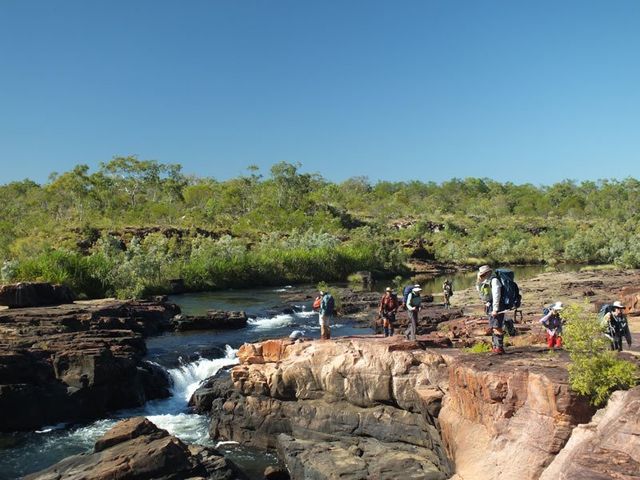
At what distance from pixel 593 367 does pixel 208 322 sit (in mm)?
25587

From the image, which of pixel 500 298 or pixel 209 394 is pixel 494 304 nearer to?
pixel 500 298

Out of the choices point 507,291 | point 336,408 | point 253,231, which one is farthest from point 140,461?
point 253,231

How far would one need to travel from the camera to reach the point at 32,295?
33.5 metres

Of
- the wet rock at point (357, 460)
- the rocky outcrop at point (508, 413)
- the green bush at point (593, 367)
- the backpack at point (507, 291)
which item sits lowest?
the wet rock at point (357, 460)

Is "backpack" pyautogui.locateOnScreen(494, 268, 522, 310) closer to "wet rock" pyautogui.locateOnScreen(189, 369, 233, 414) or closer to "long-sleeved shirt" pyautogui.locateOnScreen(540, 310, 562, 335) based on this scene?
"long-sleeved shirt" pyautogui.locateOnScreen(540, 310, 562, 335)

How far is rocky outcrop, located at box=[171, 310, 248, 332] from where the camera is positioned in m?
33.8

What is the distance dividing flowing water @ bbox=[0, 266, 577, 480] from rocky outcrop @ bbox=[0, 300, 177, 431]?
53 centimetres

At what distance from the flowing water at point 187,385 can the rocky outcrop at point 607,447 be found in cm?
851

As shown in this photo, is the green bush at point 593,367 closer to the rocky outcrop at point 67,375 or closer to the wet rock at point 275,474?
the wet rock at point 275,474

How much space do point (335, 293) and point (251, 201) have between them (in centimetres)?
6201

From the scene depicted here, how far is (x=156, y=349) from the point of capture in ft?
92.4

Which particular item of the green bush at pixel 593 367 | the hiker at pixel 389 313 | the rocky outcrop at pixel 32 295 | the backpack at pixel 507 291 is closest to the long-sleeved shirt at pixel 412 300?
the hiker at pixel 389 313

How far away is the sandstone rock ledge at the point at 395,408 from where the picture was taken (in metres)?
12.0

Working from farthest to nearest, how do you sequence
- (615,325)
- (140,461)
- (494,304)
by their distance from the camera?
(615,325) → (494,304) → (140,461)
